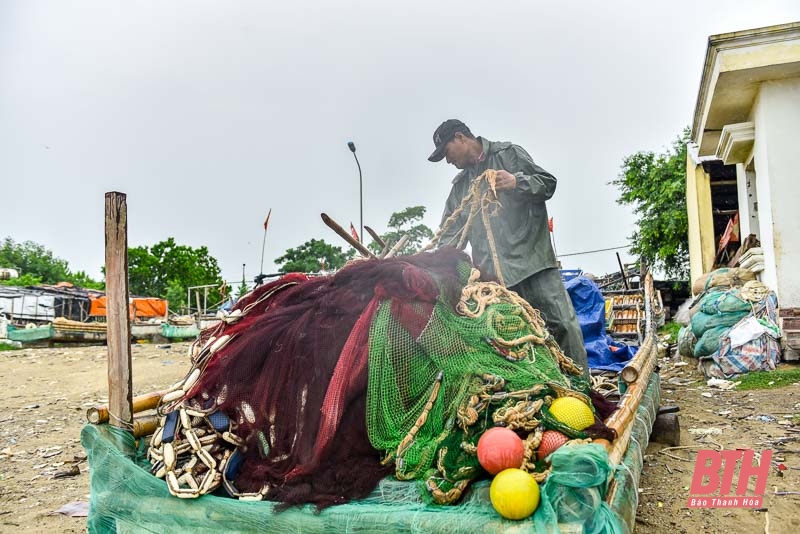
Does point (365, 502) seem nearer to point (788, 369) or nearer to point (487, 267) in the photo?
point (487, 267)

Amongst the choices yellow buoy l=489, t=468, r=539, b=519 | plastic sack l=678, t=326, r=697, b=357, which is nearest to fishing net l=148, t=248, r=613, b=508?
yellow buoy l=489, t=468, r=539, b=519

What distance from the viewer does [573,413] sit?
236cm

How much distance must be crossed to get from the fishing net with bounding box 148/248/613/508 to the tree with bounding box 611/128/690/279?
16480mm

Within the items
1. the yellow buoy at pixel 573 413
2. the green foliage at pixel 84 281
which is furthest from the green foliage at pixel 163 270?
the yellow buoy at pixel 573 413

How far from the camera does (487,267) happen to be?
3.79m

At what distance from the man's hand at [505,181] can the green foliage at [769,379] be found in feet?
14.5

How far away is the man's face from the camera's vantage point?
152 inches

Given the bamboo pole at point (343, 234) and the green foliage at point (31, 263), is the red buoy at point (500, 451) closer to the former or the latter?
the bamboo pole at point (343, 234)

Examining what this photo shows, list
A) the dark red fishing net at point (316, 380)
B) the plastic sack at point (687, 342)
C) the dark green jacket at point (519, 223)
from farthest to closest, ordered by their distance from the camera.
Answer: the plastic sack at point (687, 342)
the dark green jacket at point (519, 223)
the dark red fishing net at point (316, 380)

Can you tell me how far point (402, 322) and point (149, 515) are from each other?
1.49 m

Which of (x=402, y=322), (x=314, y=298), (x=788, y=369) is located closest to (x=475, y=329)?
(x=402, y=322)

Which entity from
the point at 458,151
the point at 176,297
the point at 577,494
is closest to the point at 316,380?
the point at 577,494

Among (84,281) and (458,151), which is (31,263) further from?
(458,151)

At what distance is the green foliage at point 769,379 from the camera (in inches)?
235
